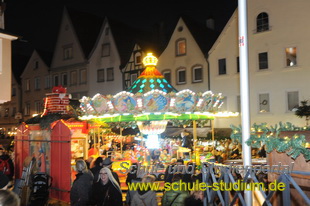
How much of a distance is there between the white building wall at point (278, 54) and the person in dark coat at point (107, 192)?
1867cm

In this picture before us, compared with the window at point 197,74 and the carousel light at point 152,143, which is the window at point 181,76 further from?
the carousel light at point 152,143

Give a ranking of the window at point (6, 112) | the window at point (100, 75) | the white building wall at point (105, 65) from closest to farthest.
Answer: the white building wall at point (105, 65) < the window at point (100, 75) < the window at point (6, 112)

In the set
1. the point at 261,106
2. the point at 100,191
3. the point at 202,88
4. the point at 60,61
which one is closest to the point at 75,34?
the point at 60,61

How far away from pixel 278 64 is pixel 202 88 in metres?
6.24

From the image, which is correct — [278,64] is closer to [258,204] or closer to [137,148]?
[137,148]

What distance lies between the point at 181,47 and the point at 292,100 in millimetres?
9955

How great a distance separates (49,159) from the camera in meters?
12.7

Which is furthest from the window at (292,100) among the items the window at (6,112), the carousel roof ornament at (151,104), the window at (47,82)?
the window at (6,112)

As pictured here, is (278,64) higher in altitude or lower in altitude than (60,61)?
lower

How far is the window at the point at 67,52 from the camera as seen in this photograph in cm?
3559

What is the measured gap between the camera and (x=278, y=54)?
76.1ft

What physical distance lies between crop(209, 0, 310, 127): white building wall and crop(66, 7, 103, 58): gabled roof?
15623 mm

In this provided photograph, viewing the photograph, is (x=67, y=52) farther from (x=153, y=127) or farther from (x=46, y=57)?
(x=153, y=127)

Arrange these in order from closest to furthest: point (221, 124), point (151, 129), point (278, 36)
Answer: point (151, 129), point (278, 36), point (221, 124)
